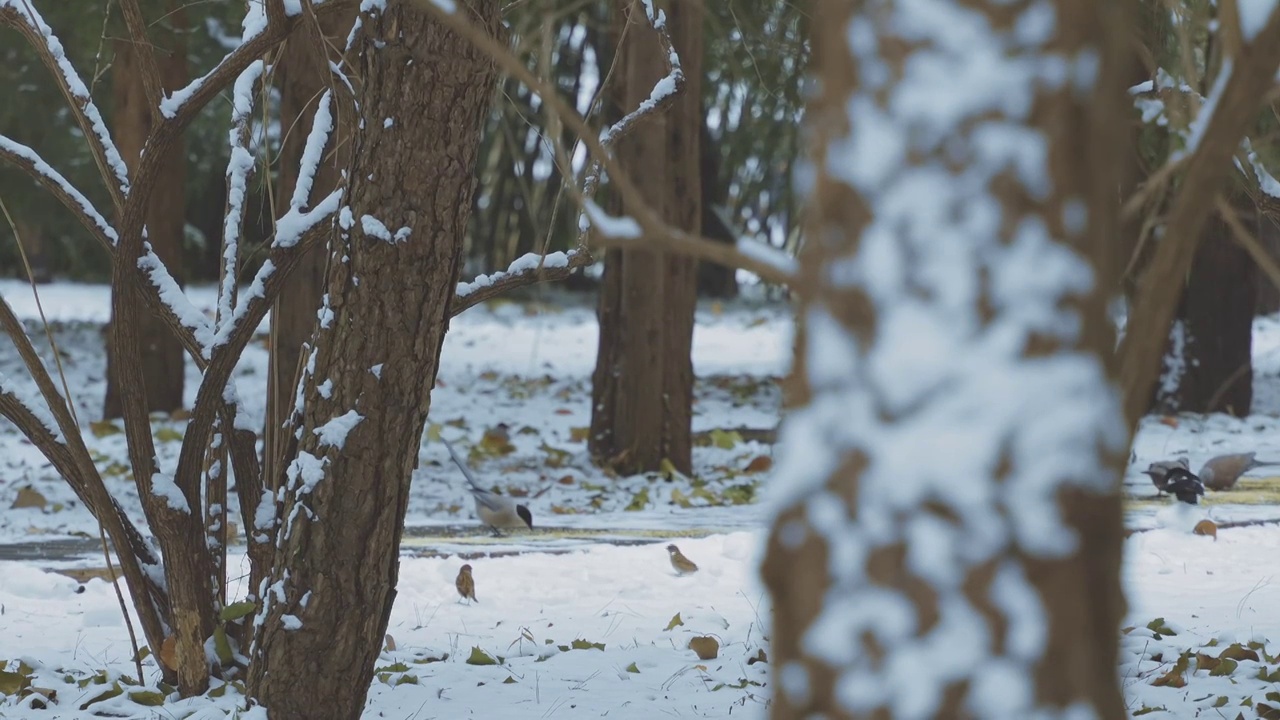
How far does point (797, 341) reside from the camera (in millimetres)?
1287

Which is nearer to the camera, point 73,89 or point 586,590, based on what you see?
point 73,89

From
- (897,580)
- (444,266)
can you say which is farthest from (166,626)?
(897,580)

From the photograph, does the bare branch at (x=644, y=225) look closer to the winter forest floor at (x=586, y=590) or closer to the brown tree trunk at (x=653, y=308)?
the winter forest floor at (x=586, y=590)

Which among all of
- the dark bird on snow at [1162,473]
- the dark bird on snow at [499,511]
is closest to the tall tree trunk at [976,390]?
the dark bird on snow at [499,511]

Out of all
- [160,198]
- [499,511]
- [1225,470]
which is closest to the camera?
[499,511]

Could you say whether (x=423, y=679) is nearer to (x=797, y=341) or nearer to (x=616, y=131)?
(x=616, y=131)

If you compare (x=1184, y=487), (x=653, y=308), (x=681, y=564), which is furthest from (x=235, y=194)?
(x=653, y=308)

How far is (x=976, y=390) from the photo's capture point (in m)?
1.14

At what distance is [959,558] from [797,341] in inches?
10.6

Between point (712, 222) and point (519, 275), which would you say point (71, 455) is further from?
point (712, 222)

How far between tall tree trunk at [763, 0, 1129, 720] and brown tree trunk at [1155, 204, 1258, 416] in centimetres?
994

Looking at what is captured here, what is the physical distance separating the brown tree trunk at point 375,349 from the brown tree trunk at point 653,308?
5524 mm

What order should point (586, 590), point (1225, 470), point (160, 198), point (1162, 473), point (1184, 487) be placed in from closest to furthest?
point (586, 590) < point (1184, 487) < point (1162, 473) < point (1225, 470) < point (160, 198)

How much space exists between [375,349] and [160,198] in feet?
27.2
